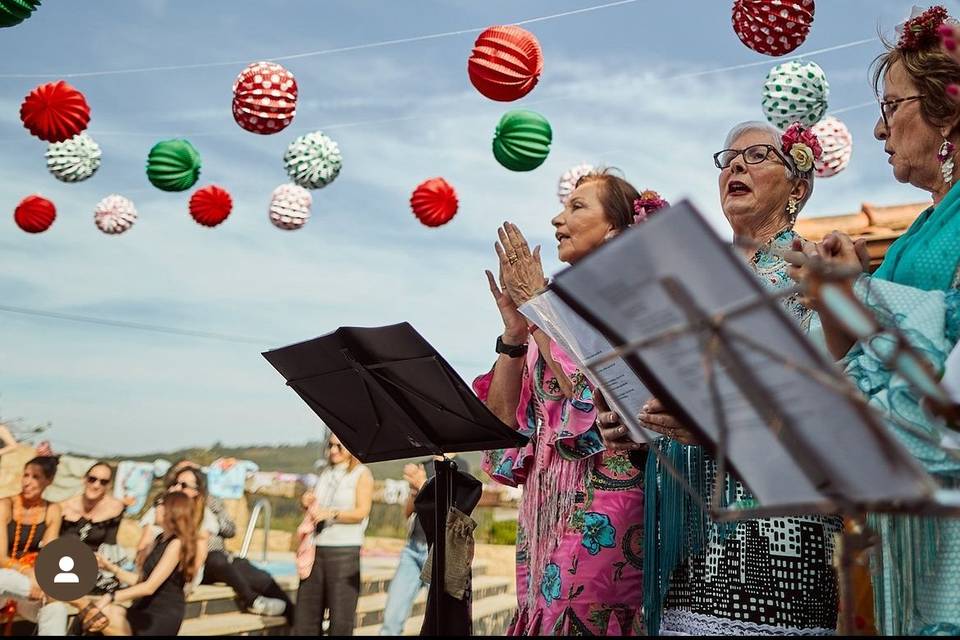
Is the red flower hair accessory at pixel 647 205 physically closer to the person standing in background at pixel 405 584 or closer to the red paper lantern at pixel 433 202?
the red paper lantern at pixel 433 202

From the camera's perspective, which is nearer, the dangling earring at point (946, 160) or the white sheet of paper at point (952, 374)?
the white sheet of paper at point (952, 374)

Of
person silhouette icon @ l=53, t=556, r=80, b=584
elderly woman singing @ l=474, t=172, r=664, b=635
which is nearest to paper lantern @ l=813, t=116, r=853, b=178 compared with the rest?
elderly woman singing @ l=474, t=172, r=664, b=635

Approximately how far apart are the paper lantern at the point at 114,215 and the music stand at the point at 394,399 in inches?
179

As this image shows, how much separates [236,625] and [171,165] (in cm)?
321

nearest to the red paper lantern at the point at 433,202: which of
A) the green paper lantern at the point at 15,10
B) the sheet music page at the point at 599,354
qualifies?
the green paper lantern at the point at 15,10

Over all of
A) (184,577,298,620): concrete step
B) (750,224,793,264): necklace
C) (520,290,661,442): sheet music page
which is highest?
(750,224,793,264): necklace

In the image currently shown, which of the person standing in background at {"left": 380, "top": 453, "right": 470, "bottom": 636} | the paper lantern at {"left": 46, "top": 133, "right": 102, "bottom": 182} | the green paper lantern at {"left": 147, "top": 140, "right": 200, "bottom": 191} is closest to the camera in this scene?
the green paper lantern at {"left": 147, "top": 140, "right": 200, "bottom": 191}

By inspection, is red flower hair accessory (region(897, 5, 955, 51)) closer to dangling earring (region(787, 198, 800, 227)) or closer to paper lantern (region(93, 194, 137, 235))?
dangling earring (region(787, 198, 800, 227))

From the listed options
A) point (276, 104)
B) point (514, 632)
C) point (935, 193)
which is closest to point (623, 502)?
point (514, 632)

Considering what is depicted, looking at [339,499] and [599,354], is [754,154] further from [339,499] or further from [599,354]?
[339,499]

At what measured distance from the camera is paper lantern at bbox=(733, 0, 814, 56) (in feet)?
12.6

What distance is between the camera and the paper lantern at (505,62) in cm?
451

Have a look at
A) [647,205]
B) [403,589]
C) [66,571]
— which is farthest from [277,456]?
[647,205]

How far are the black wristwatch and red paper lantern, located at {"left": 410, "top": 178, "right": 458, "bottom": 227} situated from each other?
3.17m
